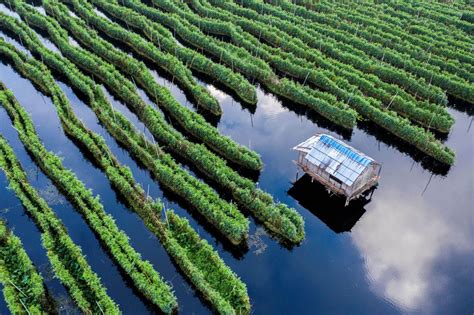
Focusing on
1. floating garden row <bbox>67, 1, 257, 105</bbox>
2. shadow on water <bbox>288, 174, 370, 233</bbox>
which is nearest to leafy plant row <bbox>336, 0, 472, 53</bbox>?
floating garden row <bbox>67, 1, 257, 105</bbox>

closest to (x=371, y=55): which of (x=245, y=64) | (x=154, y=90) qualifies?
(x=245, y=64)

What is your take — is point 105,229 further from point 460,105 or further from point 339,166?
point 460,105

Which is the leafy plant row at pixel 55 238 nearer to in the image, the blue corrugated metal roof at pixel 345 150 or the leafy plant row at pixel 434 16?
the blue corrugated metal roof at pixel 345 150

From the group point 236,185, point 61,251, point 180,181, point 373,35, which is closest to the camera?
point 61,251

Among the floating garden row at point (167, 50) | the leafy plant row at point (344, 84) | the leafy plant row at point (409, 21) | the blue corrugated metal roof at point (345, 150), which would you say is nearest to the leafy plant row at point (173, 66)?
the floating garden row at point (167, 50)

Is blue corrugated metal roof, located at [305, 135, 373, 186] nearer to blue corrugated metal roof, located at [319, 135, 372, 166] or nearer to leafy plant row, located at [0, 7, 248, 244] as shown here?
blue corrugated metal roof, located at [319, 135, 372, 166]

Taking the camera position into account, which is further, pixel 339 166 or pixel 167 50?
pixel 167 50
